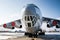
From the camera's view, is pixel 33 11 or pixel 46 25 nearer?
pixel 33 11

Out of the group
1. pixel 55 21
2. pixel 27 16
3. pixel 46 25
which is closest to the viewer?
pixel 27 16

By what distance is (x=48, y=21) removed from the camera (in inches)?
538

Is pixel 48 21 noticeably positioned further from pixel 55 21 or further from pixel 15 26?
pixel 15 26

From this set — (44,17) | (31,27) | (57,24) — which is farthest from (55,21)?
(31,27)

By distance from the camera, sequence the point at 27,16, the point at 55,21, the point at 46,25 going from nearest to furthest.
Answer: the point at 27,16
the point at 55,21
the point at 46,25

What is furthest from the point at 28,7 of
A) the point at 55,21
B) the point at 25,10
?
the point at 55,21

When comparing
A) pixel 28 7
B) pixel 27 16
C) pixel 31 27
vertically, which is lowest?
pixel 31 27

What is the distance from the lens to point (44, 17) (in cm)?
1389

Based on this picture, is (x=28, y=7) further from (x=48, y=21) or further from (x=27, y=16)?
(x=48, y=21)

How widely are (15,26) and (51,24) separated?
3.21 metres

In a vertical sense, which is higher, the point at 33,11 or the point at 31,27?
the point at 33,11

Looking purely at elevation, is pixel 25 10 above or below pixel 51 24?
above

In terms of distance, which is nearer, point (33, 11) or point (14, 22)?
point (33, 11)

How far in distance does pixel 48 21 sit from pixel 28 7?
4.36 metres
